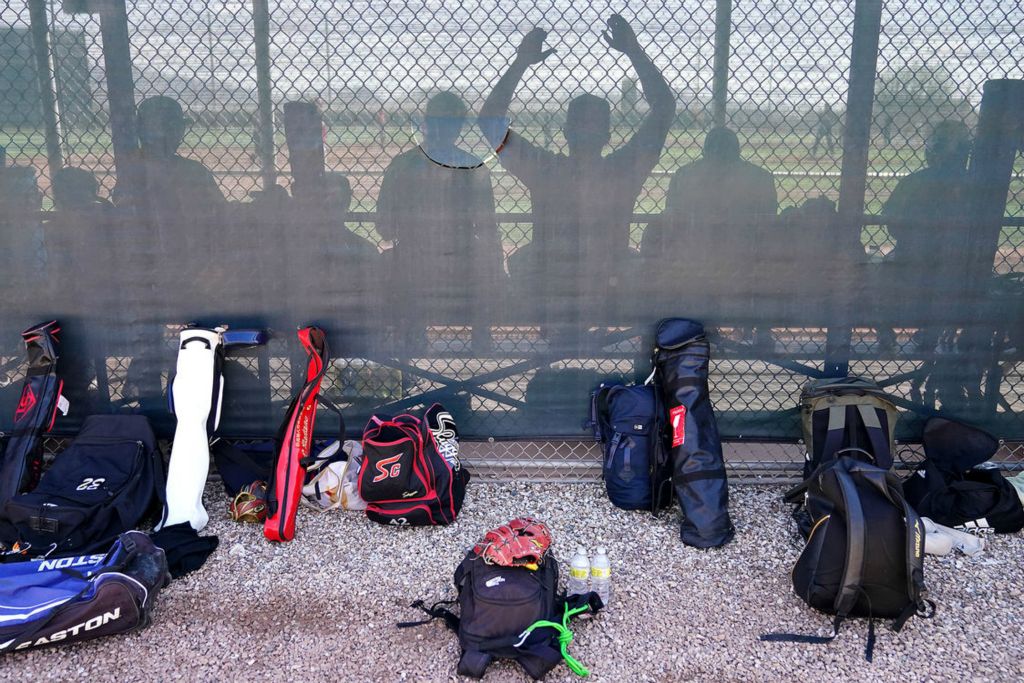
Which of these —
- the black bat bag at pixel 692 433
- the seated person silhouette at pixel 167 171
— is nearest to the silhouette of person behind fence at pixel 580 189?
the black bat bag at pixel 692 433

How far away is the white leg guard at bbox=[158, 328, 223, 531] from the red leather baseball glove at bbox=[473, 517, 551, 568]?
138 cm

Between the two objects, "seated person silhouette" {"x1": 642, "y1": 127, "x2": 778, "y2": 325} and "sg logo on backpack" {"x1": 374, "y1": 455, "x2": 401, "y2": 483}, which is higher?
"seated person silhouette" {"x1": 642, "y1": 127, "x2": 778, "y2": 325}

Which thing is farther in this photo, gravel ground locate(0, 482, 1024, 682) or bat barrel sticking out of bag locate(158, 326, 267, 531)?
bat barrel sticking out of bag locate(158, 326, 267, 531)

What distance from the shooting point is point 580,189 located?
3.61 m

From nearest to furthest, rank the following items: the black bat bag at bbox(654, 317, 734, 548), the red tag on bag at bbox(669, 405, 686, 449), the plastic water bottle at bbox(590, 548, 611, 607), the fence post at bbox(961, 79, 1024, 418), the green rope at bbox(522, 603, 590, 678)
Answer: the green rope at bbox(522, 603, 590, 678) → the plastic water bottle at bbox(590, 548, 611, 607) → the black bat bag at bbox(654, 317, 734, 548) → the red tag on bag at bbox(669, 405, 686, 449) → the fence post at bbox(961, 79, 1024, 418)

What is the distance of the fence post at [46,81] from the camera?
3.58m

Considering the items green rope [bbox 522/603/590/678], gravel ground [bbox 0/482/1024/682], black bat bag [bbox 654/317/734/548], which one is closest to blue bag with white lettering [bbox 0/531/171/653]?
gravel ground [bbox 0/482/1024/682]

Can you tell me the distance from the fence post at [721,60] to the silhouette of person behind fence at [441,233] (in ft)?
3.54

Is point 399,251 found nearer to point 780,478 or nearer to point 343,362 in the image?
point 343,362

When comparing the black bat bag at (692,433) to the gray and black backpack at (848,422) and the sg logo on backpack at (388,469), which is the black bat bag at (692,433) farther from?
the sg logo on backpack at (388,469)

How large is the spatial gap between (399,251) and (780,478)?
2.10m

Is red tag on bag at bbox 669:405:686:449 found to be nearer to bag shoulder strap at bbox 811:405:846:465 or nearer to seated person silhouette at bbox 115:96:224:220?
bag shoulder strap at bbox 811:405:846:465

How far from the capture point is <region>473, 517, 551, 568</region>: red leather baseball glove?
109 inches

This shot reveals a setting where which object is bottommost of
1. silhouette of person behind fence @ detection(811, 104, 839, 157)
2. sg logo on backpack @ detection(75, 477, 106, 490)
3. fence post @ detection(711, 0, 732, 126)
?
sg logo on backpack @ detection(75, 477, 106, 490)
